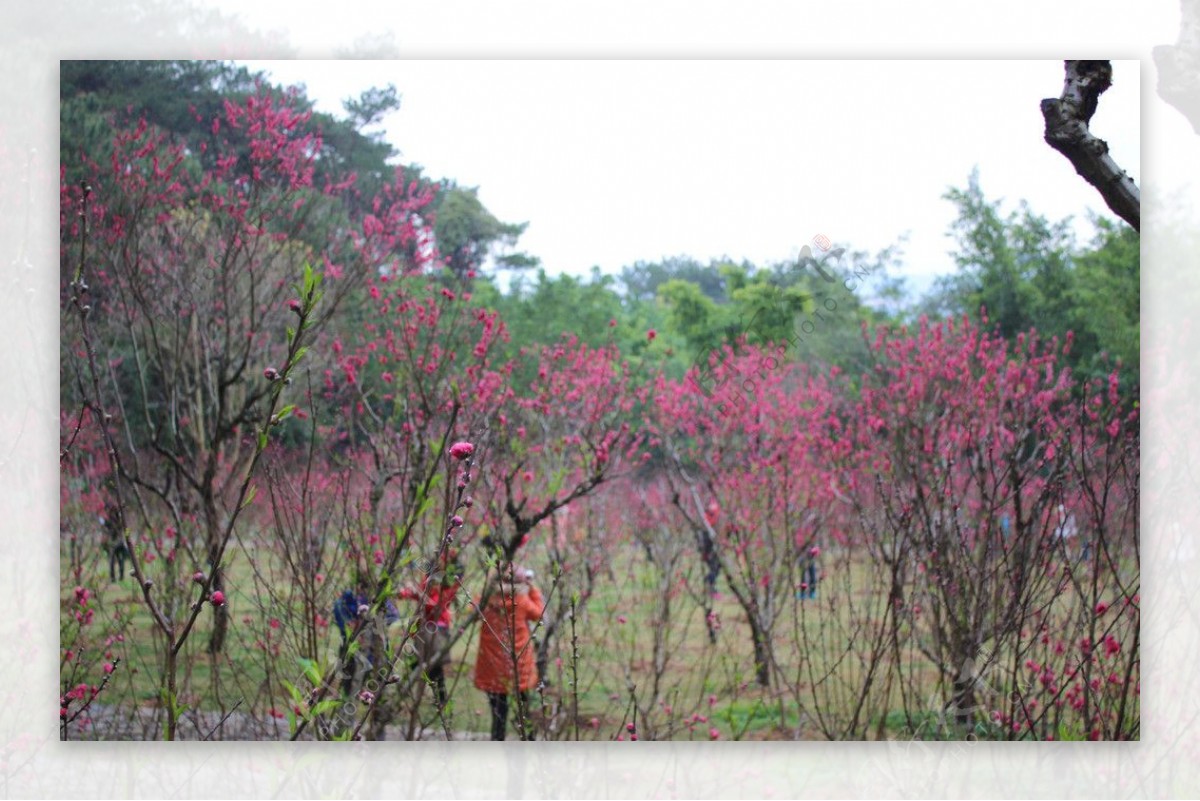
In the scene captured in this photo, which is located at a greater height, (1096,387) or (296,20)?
(296,20)

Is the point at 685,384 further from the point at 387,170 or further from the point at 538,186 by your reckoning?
the point at 387,170

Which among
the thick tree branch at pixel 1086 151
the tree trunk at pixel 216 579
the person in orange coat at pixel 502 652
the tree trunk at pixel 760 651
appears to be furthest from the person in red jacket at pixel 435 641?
the thick tree branch at pixel 1086 151

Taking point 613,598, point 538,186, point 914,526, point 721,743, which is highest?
point 538,186

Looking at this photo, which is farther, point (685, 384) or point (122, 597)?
point (685, 384)

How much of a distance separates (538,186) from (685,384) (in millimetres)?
677

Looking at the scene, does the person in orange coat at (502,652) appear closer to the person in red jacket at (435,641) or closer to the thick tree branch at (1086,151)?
the person in red jacket at (435,641)

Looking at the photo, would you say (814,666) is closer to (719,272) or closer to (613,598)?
(613,598)

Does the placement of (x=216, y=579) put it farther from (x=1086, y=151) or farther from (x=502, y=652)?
(x=1086, y=151)

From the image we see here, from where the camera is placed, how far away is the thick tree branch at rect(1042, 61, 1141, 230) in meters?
1.80

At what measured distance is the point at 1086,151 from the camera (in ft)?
6.03

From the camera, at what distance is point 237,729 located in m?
3.12

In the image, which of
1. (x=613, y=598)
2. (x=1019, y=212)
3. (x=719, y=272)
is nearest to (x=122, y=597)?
(x=613, y=598)

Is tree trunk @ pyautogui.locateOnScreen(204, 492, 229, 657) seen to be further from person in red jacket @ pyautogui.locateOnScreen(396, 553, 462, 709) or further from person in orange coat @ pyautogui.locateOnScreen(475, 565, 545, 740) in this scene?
person in orange coat @ pyautogui.locateOnScreen(475, 565, 545, 740)

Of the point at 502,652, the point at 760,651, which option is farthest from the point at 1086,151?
the point at 502,652
